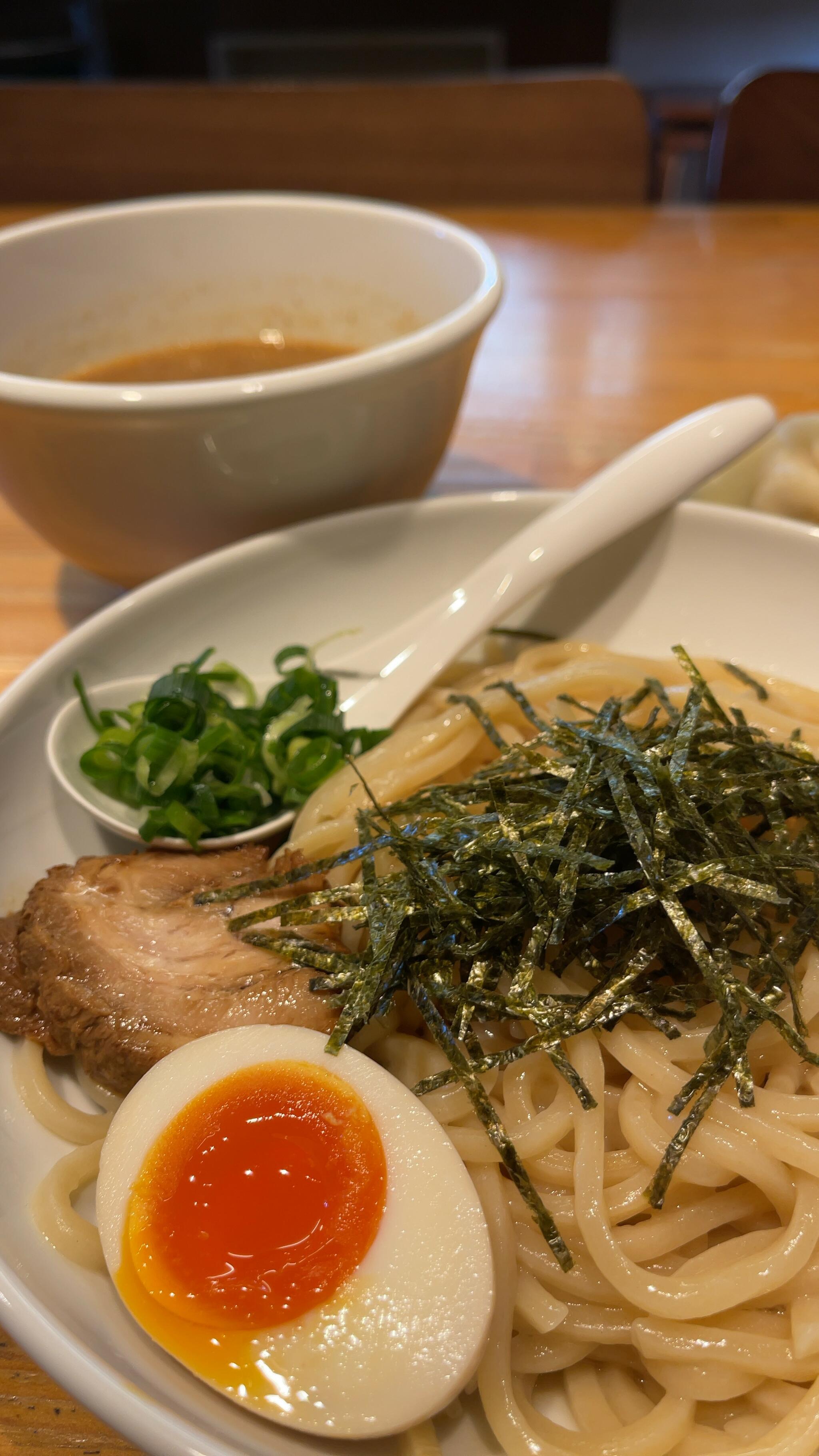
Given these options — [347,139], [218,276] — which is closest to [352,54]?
[347,139]

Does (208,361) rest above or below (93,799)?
above

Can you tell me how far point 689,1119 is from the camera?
1214 mm

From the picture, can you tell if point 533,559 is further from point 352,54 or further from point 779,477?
point 352,54

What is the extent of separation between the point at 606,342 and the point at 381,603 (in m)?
1.75

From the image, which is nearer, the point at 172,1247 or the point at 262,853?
the point at 172,1247

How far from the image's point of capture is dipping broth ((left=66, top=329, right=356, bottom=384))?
2287mm

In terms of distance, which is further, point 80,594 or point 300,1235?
point 80,594

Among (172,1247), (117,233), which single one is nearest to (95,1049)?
(172,1247)

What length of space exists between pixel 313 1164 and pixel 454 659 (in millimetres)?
A: 998

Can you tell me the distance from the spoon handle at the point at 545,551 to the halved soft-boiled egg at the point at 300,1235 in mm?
785

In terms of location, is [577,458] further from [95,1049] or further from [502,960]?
[95,1049]

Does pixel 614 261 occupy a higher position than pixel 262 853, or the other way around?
pixel 614 261

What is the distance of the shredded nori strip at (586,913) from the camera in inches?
49.8

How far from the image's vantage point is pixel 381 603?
6.80 feet
